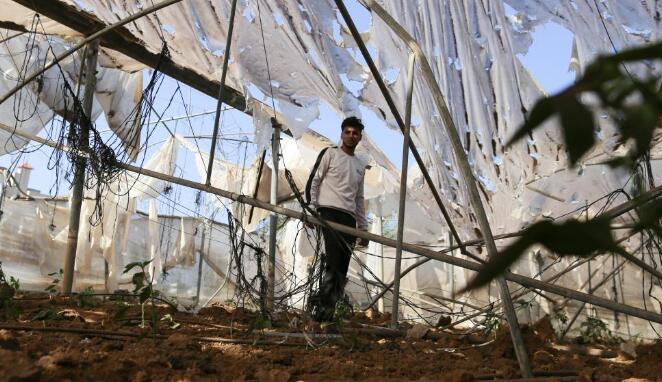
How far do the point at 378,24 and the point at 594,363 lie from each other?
2208mm

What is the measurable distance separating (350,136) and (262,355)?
1840mm

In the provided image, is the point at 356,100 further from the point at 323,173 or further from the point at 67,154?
the point at 67,154

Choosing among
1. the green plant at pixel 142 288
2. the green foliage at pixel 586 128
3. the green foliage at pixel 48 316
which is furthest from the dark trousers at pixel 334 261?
the green foliage at pixel 586 128

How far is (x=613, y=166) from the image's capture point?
406mm

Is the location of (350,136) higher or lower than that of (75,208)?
higher

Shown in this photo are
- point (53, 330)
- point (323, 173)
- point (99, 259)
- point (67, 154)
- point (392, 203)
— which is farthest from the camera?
point (99, 259)

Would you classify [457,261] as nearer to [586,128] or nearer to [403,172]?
[403,172]

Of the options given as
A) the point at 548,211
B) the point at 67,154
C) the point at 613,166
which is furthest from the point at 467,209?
the point at 613,166

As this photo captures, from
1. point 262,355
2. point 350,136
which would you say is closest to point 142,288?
point 262,355

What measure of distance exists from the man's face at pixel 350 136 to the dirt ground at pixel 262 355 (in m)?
1.12

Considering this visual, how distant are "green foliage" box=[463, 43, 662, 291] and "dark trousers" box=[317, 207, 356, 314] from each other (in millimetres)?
2388

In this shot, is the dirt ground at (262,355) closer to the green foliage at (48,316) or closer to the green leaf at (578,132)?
the green foliage at (48,316)

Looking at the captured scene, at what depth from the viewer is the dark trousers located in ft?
9.74

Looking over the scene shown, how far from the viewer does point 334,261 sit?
10.7ft
